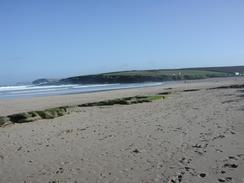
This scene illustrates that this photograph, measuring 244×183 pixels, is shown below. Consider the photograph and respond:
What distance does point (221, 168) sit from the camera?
25.5 ft

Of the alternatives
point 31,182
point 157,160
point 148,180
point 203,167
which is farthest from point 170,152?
point 31,182

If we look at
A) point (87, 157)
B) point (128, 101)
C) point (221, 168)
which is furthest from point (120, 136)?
point (128, 101)

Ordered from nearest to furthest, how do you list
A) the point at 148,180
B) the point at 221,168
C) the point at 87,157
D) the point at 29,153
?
1. the point at 148,180
2. the point at 221,168
3. the point at 87,157
4. the point at 29,153

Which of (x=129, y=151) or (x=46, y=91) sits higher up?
(x=129, y=151)

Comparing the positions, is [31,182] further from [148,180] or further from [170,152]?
[170,152]

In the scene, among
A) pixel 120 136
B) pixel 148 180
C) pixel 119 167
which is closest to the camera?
pixel 148 180

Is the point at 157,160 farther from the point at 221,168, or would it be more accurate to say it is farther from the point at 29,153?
the point at 29,153

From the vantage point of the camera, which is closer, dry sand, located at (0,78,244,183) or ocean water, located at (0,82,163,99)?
dry sand, located at (0,78,244,183)

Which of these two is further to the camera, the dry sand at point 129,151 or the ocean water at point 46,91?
the ocean water at point 46,91

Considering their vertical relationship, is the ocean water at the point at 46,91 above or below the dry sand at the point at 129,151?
below

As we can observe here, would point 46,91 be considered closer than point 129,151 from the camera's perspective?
No

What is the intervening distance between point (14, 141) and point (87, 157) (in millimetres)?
3691

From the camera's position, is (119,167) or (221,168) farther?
(119,167)

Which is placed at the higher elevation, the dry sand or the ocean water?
the dry sand
